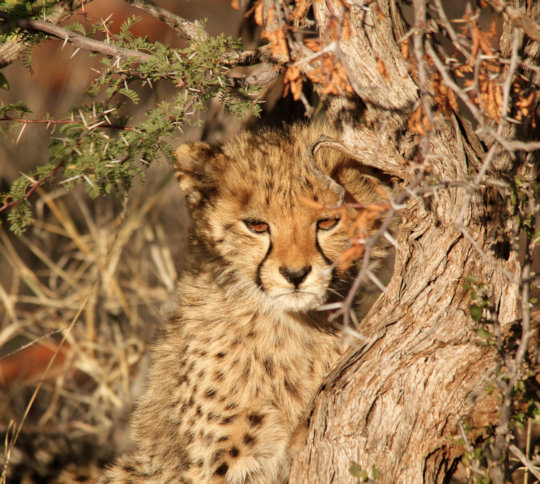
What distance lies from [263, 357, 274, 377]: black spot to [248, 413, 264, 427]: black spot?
0.43 ft

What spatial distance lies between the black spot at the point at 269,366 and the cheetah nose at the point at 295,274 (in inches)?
14.8

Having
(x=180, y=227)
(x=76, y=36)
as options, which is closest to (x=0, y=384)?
(x=180, y=227)

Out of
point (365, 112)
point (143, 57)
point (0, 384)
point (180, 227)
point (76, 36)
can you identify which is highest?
point (76, 36)

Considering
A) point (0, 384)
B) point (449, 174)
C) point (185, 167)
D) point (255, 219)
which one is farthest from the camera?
point (0, 384)

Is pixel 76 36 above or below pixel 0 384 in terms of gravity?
above

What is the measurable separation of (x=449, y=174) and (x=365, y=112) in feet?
0.94

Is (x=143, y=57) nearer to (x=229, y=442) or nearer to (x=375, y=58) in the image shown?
(x=375, y=58)

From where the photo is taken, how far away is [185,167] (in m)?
2.20

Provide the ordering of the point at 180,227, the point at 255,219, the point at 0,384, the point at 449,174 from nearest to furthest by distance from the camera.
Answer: the point at 449,174
the point at 255,219
the point at 180,227
the point at 0,384

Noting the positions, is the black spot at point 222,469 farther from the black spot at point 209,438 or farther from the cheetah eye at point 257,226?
the cheetah eye at point 257,226

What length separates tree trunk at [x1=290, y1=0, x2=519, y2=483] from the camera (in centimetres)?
179

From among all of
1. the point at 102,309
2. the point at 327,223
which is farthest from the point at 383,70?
the point at 102,309

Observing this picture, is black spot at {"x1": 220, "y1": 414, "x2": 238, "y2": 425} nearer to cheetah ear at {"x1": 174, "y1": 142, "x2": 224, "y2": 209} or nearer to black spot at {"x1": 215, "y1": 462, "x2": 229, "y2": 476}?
black spot at {"x1": 215, "y1": 462, "x2": 229, "y2": 476}

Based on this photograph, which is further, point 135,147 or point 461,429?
point 135,147
